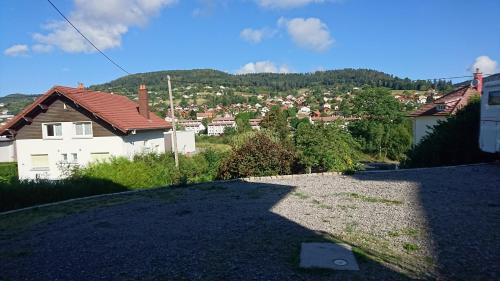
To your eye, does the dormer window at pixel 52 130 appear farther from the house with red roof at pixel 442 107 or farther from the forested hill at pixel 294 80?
the forested hill at pixel 294 80

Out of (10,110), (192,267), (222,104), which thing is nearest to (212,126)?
(222,104)

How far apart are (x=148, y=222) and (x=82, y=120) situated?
62.9 ft

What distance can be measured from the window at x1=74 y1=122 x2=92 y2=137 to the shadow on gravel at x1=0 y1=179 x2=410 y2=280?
15999mm

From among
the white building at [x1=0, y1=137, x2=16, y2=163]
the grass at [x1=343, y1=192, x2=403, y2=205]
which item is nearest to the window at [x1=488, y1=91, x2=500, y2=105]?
the grass at [x1=343, y1=192, x2=403, y2=205]

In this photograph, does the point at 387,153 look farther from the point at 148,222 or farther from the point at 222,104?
the point at 222,104

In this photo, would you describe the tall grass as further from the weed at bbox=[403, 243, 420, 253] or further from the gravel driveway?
the weed at bbox=[403, 243, 420, 253]

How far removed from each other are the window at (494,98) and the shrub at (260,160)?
23.4 feet

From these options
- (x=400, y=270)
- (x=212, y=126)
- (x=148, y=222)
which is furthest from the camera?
(x=212, y=126)

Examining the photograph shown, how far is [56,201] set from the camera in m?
12.2

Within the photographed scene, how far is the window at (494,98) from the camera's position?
1312 cm

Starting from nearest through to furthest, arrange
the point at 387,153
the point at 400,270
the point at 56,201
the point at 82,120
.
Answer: the point at 400,270 < the point at 56,201 < the point at 82,120 < the point at 387,153

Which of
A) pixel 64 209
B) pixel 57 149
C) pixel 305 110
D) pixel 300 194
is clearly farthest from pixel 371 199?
pixel 305 110

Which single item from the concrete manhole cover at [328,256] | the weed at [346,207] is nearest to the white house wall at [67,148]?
the weed at [346,207]

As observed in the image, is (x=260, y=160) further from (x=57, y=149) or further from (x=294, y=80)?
(x=294, y=80)
